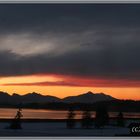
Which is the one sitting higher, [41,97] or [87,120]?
[41,97]

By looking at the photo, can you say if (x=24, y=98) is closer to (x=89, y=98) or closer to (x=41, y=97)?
(x=41, y=97)

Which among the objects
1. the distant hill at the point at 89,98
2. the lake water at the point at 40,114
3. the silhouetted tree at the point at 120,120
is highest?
the distant hill at the point at 89,98

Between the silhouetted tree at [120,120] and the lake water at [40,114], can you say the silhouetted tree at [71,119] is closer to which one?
the lake water at [40,114]

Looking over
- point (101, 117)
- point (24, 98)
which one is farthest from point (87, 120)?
point (24, 98)

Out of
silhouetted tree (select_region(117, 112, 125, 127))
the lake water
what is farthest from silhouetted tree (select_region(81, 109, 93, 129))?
silhouetted tree (select_region(117, 112, 125, 127))

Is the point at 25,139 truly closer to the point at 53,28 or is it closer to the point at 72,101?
the point at 72,101

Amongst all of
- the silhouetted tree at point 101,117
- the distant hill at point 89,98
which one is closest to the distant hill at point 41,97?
the distant hill at point 89,98
